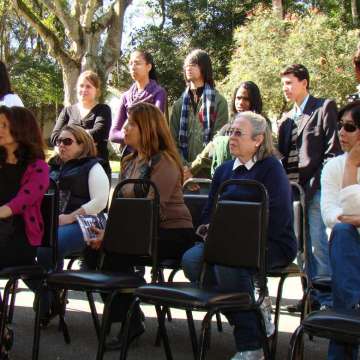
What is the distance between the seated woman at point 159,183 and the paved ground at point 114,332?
200mm

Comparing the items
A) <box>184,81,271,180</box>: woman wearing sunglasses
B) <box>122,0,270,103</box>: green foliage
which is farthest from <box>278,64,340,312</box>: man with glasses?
<box>122,0,270,103</box>: green foliage

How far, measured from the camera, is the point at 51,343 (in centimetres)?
Answer: 503

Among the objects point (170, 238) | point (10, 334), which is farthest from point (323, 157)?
point (10, 334)

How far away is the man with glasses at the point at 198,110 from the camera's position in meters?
6.62

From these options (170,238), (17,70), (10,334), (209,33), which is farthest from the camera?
(17,70)

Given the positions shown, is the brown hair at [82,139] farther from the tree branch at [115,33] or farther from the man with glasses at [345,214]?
the tree branch at [115,33]

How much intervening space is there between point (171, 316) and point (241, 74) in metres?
18.2

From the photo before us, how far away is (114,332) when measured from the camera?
534cm

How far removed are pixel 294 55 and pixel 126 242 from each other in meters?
18.2

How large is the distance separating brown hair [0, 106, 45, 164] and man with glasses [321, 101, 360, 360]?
187 cm

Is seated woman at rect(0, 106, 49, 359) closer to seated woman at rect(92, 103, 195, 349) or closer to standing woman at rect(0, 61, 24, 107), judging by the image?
seated woman at rect(92, 103, 195, 349)

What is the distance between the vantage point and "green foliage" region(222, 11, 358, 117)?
21.5m

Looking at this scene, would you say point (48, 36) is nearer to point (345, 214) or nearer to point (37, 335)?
point (37, 335)

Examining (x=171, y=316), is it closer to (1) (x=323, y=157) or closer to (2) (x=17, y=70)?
(1) (x=323, y=157)
